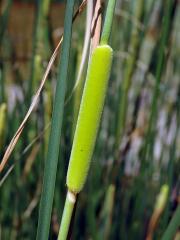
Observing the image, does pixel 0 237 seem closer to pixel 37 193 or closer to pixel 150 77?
pixel 37 193

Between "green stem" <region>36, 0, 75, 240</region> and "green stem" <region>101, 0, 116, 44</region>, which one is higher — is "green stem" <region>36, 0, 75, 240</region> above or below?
below

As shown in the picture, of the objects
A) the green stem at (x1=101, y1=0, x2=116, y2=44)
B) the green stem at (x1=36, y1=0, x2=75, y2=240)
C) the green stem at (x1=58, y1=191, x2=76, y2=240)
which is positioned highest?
the green stem at (x1=101, y1=0, x2=116, y2=44)

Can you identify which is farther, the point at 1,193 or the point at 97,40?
the point at 1,193

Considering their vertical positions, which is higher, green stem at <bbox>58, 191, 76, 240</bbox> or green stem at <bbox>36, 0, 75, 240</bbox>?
green stem at <bbox>36, 0, 75, 240</bbox>

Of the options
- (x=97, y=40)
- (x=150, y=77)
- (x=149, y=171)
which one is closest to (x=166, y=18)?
(x=97, y=40)

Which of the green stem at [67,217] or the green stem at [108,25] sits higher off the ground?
the green stem at [108,25]

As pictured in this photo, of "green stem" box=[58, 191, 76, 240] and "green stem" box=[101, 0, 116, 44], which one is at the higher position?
"green stem" box=[101, 0, 116, 44]

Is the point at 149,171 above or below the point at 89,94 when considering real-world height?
below

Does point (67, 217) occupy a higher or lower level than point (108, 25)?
lower
